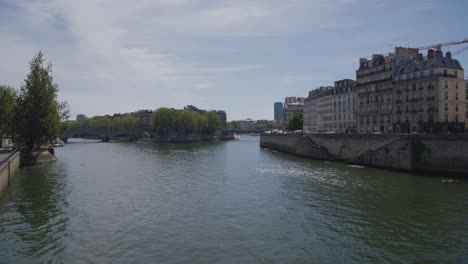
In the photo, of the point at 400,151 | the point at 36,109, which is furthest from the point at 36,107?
Answer: the point at 400,151

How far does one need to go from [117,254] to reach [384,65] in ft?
257

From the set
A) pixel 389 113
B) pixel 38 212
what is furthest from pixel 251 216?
pixel 389 113

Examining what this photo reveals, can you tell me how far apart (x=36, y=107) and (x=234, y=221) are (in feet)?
174

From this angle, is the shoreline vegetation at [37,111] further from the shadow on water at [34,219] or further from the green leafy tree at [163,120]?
the green leafy tree at [163,120]

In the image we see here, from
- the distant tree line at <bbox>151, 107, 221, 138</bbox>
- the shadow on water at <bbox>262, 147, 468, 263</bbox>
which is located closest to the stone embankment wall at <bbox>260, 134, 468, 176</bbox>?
the shadow on water at <bbox>262, 147, 468, 263</bbox>

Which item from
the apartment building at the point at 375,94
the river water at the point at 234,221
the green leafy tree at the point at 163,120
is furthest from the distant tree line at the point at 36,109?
the green leafy tree at the point at 163,120

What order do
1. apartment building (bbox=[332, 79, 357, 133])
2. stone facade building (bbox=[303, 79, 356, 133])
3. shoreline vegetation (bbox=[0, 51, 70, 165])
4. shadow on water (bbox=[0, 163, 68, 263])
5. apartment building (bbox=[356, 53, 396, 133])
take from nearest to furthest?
shadow on water (bbox=[0, 163, 68, 263]) → shoreline vegetation (bbox=[0, 51, 70, 165]) → apartment building (bbox=[356, 53, 396, 133]) → apartment building (bbox=[332, 79, 357, 133]) → stone facade building (bbox=[303, 79, 356, 133])

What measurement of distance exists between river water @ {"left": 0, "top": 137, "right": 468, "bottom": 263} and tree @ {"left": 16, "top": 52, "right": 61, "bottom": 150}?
22.2m

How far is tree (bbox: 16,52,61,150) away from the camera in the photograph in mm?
65312

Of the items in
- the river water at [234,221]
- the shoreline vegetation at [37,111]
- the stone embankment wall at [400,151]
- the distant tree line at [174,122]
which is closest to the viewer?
the river water at [234,221]

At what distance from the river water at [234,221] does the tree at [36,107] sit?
873 inches

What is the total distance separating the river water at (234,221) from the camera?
65.3ft

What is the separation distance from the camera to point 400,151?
54.5m

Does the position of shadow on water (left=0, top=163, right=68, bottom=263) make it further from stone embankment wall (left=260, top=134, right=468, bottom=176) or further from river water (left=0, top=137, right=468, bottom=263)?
stone embankment wall (left=260, top=134, right=468, bottom=176)
